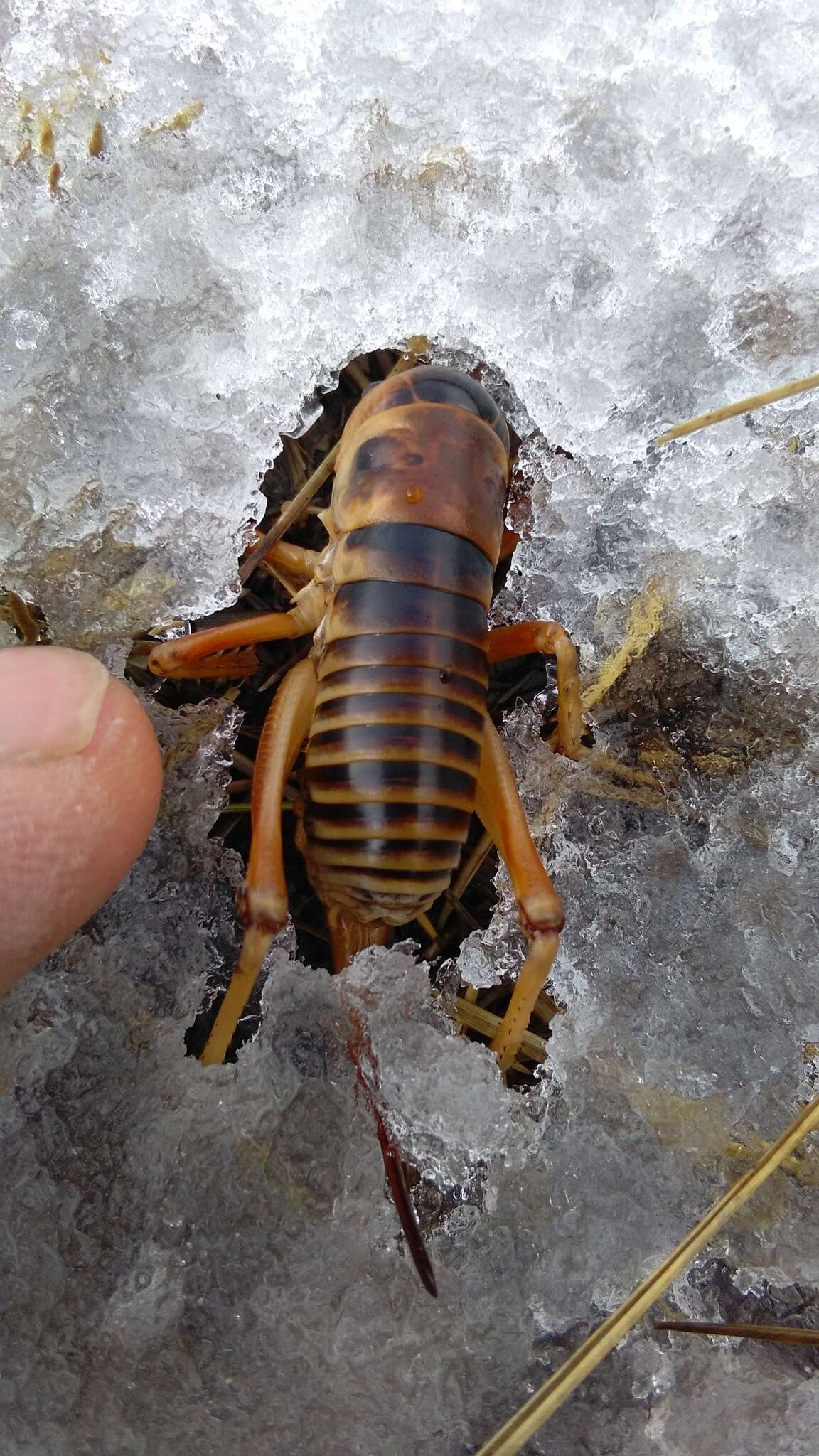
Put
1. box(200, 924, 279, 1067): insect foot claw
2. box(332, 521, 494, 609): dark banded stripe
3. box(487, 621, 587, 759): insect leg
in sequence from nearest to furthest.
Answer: box(200, 924, 279, 1067): insect foot claw → box(332, 521, 494, 609): dark banded stripe → box(487, 621, 587, 759): insect leg

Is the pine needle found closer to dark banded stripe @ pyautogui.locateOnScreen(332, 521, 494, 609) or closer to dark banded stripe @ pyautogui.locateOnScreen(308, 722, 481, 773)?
dark banded stripe @ pyautogui.locateOnScreen(308, 722, 481, 773)

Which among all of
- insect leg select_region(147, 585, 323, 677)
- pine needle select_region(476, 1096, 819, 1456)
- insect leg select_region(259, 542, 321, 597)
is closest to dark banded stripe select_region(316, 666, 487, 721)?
insect leg select_region(147, 585, 323, 677)

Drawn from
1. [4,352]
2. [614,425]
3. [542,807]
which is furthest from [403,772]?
[4,352]

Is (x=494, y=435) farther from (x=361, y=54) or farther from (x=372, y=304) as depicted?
(x=361, y=54)

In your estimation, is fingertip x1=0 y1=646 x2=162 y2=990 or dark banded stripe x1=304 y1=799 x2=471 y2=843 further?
dark banded stripe x1=304 y1=799 x2=471 y2=843

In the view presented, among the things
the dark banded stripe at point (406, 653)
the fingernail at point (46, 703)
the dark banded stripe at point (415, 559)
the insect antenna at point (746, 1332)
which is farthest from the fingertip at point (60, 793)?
the insect antenna at point (746, 1332)

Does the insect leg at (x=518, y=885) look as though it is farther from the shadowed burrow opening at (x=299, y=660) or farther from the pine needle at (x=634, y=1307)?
the pine needle at (x=634, y=1307)

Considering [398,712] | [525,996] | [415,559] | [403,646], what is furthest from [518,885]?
[415,559]
